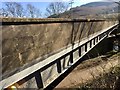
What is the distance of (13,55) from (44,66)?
143 cm

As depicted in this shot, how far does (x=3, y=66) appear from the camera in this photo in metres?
3.72

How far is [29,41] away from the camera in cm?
447

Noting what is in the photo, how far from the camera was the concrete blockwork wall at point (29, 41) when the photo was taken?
3749 millimetres

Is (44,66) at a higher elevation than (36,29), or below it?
below

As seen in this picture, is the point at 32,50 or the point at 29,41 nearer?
the point at 29,41

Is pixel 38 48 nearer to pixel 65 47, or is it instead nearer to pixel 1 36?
pixel 1 36

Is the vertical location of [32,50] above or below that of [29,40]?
below

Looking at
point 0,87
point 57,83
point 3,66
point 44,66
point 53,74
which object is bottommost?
point 57,83

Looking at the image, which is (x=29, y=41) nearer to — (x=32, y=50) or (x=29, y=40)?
(x=29, y=40)

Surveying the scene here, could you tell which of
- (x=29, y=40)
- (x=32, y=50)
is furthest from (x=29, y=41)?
(x=32, y=50)

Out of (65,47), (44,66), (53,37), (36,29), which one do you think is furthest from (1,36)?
(65,47)

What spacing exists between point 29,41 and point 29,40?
0.06 feet

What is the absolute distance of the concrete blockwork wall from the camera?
3749mm

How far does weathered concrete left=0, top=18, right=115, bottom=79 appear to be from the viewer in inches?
147
